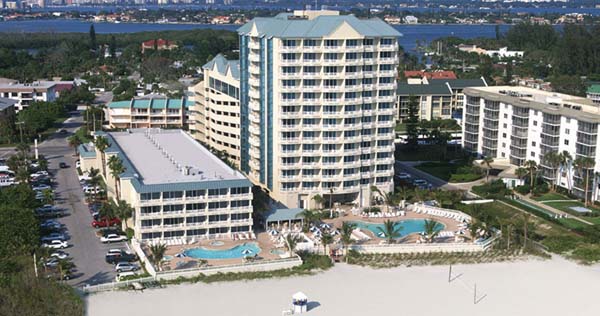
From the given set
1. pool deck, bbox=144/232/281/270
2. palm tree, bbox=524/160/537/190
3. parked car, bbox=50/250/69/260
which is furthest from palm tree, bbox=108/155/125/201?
palm tree, bbox=524/160/537/190

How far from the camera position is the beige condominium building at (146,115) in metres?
82.2

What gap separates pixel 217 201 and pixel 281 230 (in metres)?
A: 4.81

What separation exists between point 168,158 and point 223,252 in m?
12.1

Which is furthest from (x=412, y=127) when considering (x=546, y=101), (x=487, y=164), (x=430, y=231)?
(x=430, y=231)

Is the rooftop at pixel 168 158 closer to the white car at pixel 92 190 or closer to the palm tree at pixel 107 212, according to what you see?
the palm tree at pixel 107 212

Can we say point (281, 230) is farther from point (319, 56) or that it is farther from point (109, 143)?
point (109, 143)

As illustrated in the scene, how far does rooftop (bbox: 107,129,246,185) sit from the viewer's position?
161 ft

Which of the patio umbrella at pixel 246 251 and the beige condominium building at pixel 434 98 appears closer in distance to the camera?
the patio umbrella at pixel 246 251

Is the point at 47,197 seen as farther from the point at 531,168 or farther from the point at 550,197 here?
the point at 550,197

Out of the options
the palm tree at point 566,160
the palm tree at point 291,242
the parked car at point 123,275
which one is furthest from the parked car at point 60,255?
the palm tree at point 566,160

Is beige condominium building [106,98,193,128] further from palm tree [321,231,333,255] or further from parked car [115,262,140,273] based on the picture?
parked car [115,262,140,273]

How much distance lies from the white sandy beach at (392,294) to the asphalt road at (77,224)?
3.59m

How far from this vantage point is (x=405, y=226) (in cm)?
5103

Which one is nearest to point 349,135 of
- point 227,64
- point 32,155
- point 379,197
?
point 379,197
